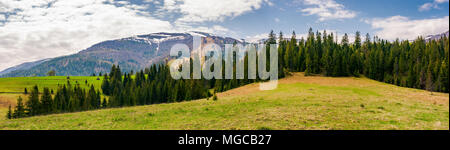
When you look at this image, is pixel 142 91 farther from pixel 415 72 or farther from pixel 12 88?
pixel 12 88

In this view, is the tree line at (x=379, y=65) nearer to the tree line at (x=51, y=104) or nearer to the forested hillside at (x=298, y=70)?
the forested hillside at (x=298, y=70)

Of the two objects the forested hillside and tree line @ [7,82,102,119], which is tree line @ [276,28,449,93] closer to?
the forested hillside

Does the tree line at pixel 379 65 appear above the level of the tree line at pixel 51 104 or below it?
above

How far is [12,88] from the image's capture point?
16112cm

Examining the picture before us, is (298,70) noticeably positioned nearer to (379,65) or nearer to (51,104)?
(379,65)

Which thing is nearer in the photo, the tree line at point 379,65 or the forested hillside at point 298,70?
the forested hillside at point 298,70

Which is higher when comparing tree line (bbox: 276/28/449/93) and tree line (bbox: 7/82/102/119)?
tree line (bbox: 276/28/449/93)

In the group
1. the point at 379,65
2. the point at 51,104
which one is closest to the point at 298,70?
the point at 379,65

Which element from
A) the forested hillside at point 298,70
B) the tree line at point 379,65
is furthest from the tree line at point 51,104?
the tree line at point 379,65

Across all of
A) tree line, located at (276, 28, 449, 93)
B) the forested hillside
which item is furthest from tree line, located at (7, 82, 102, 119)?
tree line, located at (276, 28, 449, 93)

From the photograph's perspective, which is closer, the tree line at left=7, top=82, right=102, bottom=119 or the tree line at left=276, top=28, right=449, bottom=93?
the tree line at left=7, top=82, right=102, bottom=119
